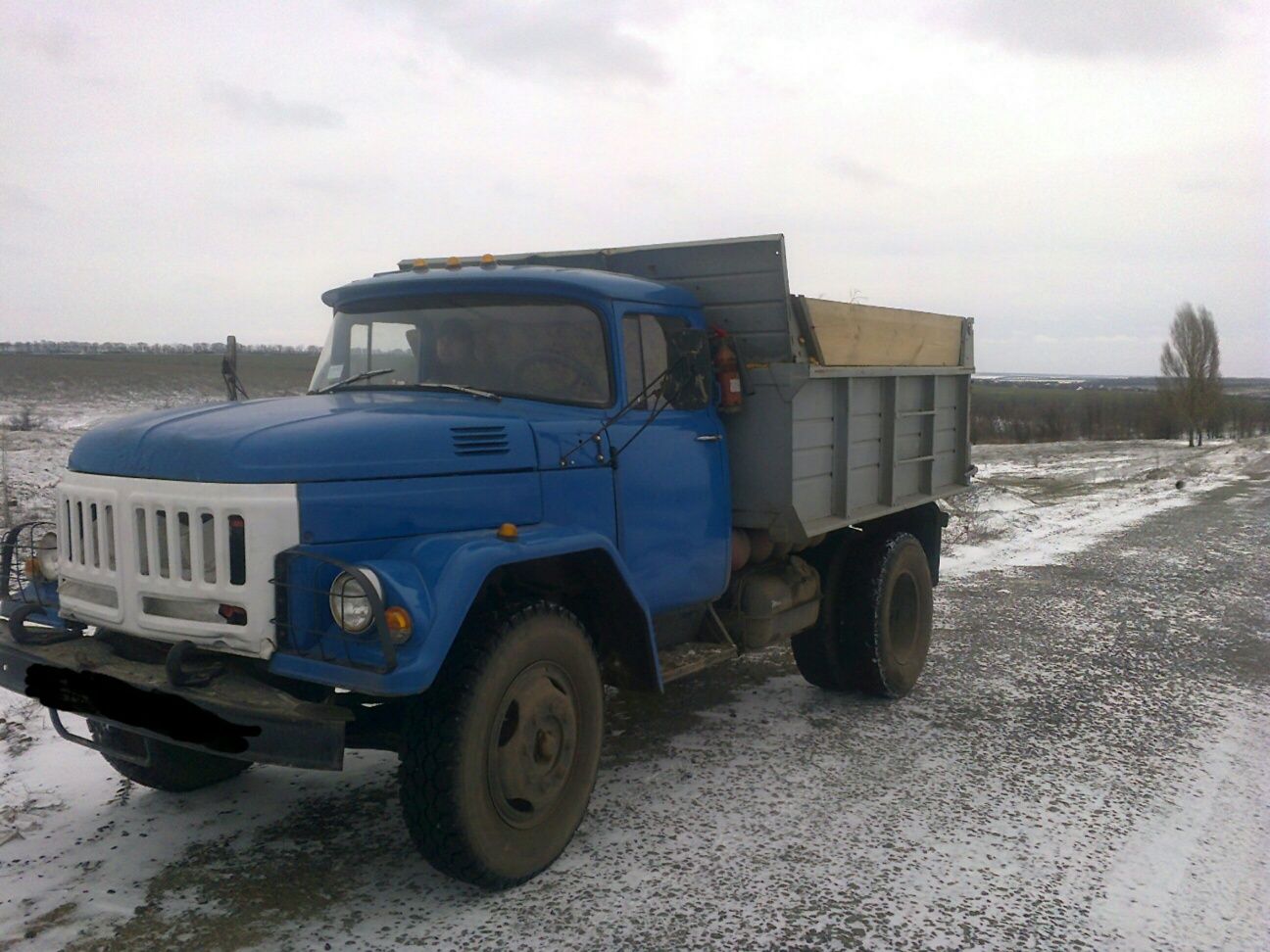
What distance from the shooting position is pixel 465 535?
3.70m

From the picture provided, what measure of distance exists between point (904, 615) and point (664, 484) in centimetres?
261

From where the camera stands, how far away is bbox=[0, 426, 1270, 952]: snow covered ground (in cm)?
348

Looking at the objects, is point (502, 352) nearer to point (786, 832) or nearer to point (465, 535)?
point (465, 535)

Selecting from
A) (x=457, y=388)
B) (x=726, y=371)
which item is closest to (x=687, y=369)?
(x=726, y=371)

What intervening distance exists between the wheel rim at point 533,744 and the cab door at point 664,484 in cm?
82

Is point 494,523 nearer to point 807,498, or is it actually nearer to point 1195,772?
point 807,498

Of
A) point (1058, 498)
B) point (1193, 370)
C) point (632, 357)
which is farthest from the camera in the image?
point (1193, 370)

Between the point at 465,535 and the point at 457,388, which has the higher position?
the point at 457,388

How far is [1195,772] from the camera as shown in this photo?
4.95m

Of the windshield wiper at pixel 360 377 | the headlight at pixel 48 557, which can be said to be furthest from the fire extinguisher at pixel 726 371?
the headlight at pixel 48 557

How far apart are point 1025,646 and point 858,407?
2.67 meters

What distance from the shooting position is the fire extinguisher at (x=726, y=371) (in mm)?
5176

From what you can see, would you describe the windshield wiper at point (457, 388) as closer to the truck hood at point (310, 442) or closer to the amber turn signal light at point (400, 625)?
the truck hood at point (310, 442)

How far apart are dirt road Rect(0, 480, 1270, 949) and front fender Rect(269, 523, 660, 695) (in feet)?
2.96
